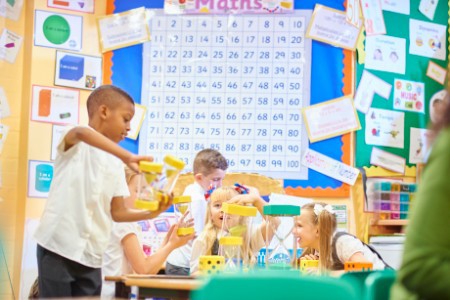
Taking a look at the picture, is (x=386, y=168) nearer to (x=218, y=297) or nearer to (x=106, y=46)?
(x=106, y=46)

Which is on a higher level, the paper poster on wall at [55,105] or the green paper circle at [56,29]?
the green paper circle at [56,29]

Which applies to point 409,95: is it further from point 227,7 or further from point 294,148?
point 227,7

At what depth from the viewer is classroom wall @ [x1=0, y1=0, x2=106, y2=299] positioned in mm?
4566

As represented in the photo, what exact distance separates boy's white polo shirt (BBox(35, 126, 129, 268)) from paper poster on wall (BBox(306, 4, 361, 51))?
2452 mm

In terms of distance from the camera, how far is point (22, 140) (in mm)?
4691

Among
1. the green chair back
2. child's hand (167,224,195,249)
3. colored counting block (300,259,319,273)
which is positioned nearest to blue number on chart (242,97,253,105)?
colored counting block (300,259,319,273)

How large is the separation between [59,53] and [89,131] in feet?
7.81

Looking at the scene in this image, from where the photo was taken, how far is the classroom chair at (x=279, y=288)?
1.21 metres

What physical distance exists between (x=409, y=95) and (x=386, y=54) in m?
0.32

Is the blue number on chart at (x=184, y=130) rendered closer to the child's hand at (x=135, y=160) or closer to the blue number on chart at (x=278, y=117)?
the blue number on chart at (x=278, y=117)

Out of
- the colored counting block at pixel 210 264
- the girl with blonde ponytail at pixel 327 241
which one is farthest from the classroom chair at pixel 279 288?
the girl with blonde ponytail at pixel 327 241

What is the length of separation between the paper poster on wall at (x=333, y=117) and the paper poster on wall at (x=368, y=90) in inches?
2.4

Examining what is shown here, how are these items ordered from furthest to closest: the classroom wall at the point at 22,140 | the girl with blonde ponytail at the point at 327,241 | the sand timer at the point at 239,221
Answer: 1. the classroom wall at the point at 22,140
2. the girl with blonde ponytail at the point at 327,241
3. the sand timer at the point at 239,221

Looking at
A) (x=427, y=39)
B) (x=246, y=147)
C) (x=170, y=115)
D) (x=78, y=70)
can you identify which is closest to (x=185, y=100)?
(x=170, y=115)
